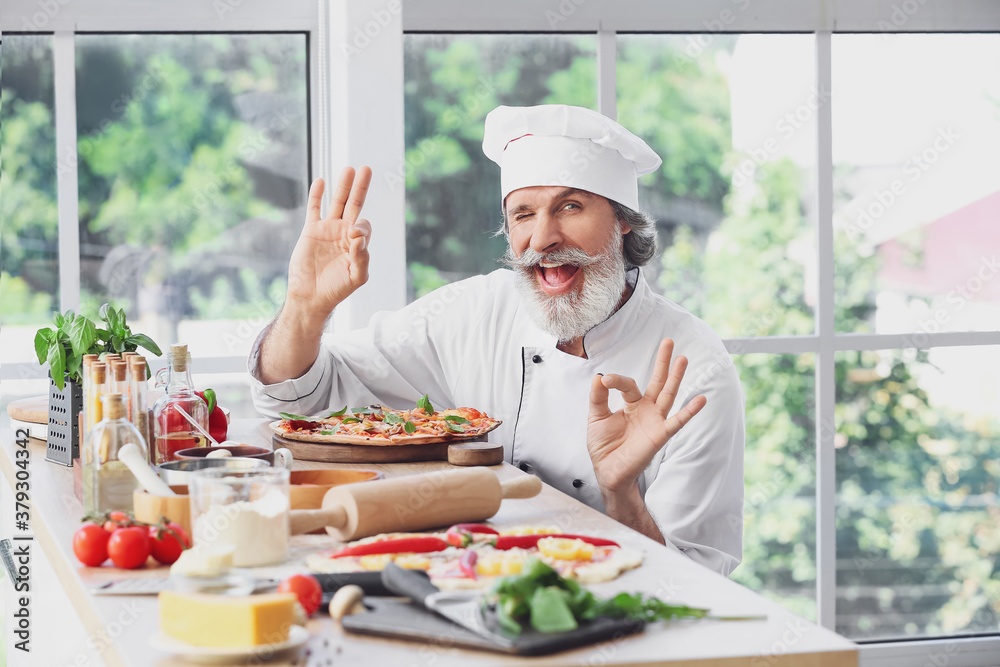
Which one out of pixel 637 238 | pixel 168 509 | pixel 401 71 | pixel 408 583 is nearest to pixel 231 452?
pixel 168 509

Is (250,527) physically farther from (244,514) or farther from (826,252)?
(826,252)

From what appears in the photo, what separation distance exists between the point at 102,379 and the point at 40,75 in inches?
90.4

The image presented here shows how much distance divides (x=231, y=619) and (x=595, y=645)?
36 cm

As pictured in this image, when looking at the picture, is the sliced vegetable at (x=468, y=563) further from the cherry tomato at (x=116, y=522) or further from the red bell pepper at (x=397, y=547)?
the cherry tomato at (x=116, y=522)

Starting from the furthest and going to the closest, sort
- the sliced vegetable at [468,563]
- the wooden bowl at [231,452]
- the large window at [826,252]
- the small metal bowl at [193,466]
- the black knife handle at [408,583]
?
the large window at [826,252] < the wooden bowl at [231,452] < the small metal bowl at [193,466] < the sliced vegetable at [468,563] < the black knife handle at [408,583]

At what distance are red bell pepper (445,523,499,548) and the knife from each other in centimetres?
18

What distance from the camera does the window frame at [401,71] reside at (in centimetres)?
358

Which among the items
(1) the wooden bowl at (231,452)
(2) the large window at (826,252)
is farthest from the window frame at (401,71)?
(1) the wooden bowl at (231,452)

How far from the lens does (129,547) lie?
51.1 inches

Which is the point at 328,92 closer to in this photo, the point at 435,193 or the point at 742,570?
the point at 435,193

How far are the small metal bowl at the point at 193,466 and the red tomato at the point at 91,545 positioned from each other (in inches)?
5.7

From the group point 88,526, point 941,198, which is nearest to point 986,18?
point 941,198

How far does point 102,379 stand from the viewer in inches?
65.4

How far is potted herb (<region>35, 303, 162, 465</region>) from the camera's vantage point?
1842mm
